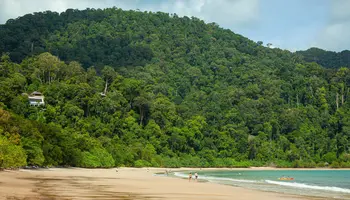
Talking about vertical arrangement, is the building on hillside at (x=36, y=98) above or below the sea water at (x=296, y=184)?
above

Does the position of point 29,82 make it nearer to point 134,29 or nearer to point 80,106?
point 80,106

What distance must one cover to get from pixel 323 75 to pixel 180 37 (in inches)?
2063

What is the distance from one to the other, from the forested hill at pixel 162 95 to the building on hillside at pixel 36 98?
1.46m

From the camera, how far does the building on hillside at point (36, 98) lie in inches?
3450

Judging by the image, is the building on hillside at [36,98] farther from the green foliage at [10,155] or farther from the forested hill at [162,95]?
the green foliage at [10,155]

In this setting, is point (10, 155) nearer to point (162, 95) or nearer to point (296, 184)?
point (296, 184)

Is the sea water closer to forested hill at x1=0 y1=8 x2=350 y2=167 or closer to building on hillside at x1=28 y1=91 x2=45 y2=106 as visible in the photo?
forested hill at x1=0 y1=8 x2=350 y2=167

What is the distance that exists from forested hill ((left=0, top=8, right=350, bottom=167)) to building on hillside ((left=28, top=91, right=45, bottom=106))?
1.46m

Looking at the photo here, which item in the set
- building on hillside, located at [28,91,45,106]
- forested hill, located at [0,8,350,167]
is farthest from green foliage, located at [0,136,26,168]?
building on hillside, located at [28,91,45,106]

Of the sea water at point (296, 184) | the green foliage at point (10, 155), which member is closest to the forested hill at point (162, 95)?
the green foliage at point (10, 155)

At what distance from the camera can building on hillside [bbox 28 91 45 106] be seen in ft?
287

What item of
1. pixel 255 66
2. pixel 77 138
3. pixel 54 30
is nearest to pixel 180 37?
pixel 255 66

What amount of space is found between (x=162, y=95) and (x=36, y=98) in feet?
118

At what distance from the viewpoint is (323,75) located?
463 ft
